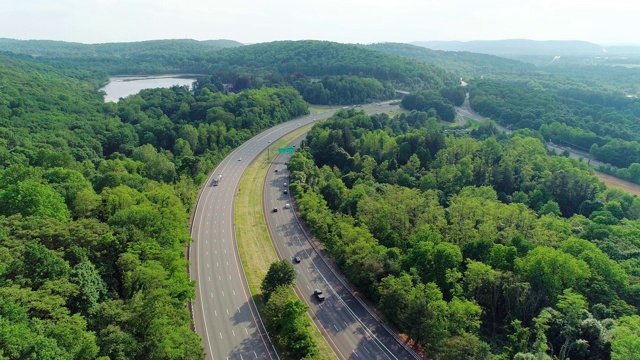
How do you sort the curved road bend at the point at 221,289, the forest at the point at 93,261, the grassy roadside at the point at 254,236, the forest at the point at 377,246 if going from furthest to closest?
the grassy roadside at the point at 254,236 < the curved road bend at the point at 221,289 < the forest at the point at 377,246 < the forest at the point at 93,261

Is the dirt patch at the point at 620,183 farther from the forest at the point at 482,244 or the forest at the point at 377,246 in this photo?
the forest at the point at 482,244

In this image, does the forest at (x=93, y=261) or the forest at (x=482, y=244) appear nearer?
the forest at (x=93, y=261)

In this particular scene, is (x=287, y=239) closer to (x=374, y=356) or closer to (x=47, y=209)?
(x=374, y=356)

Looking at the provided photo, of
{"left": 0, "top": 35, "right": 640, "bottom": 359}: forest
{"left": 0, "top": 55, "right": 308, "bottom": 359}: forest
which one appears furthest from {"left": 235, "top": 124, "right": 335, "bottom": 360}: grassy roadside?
{"left": 0, "top": 55, "right": 308, "bottom": 359}: forest

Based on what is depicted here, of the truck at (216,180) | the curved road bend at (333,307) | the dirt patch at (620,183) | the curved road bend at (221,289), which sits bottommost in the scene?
the dirt patch at (620,183)

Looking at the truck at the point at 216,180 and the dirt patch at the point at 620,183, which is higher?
the truck at the point at 216,180

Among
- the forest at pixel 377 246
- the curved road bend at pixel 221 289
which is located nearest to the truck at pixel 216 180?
the curved road bend at pixel 221 289
